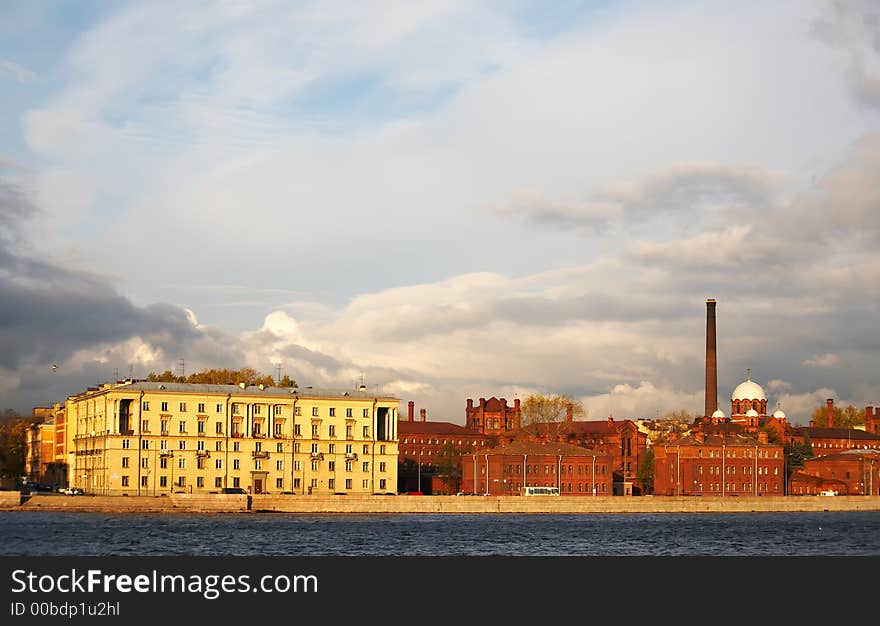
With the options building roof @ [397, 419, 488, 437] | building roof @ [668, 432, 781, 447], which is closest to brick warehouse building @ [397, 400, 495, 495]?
building roof @ [397, 419, 488, 437]

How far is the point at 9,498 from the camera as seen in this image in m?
101

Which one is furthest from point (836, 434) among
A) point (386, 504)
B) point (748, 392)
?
point (386, 504)

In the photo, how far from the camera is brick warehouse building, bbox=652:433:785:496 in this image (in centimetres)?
15162

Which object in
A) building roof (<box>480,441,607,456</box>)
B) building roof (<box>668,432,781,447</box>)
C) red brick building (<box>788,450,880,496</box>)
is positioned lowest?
red brick building (<box>788,450,880,496</box>)

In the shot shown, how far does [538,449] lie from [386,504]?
126ft

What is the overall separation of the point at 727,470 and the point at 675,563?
103776 mm

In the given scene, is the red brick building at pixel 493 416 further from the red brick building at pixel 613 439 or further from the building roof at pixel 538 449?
the building roof at pixel 538 449

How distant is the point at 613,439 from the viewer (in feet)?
554

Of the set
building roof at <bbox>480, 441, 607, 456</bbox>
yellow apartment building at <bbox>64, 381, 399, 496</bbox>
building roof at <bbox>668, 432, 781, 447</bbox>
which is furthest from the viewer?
building roof at <bbox>668, 432, 781, 447</bbox>

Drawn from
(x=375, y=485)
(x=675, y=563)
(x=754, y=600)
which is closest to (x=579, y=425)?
(x=375, y=485)

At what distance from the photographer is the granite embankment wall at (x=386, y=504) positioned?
10119 centimetres

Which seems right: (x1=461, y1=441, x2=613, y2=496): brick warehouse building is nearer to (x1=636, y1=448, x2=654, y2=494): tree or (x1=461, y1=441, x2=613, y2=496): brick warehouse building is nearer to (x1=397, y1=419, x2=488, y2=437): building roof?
(x1=636, y1=448, x2=654, y2=494): tree

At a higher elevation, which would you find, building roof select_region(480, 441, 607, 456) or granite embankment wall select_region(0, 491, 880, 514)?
building roof select_region(480, 441, 607, 456)

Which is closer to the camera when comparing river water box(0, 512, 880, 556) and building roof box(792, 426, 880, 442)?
river water box(0, 512, 880, 556)
